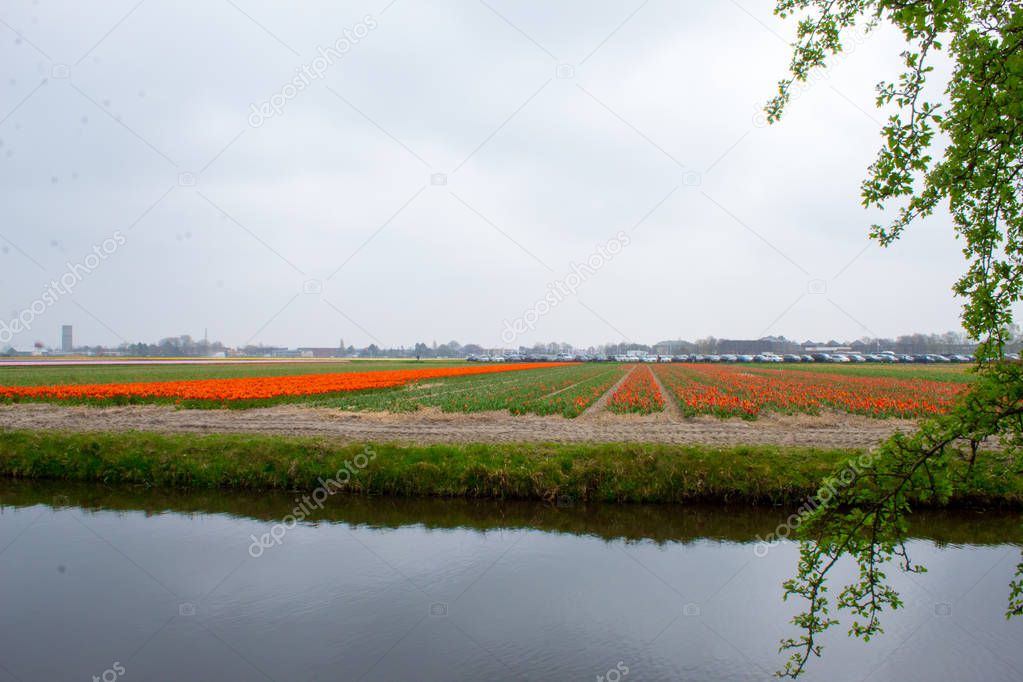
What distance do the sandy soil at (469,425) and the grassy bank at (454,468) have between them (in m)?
2.64

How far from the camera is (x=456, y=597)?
9.77 m

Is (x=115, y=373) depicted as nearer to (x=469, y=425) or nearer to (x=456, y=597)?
(x=469, y=425)

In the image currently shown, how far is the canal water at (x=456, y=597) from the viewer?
781cm

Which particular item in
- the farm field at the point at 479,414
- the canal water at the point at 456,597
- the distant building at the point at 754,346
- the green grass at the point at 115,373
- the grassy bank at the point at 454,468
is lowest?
the canal water at the point at 456,597

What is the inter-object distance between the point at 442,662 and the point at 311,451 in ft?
35.1

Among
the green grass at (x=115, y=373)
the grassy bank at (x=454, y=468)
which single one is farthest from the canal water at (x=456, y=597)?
the green grass at (x=115, y=373)

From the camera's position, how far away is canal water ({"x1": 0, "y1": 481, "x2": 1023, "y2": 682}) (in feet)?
25.6

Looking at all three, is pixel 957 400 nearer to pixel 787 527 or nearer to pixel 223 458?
pixel 787 527

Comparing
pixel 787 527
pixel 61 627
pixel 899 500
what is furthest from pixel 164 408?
pixel 899 500

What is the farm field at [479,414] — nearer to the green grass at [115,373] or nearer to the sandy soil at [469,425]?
the sandy soil at [469,425]

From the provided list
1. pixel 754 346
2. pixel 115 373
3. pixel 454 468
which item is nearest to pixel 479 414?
pixel 454 468

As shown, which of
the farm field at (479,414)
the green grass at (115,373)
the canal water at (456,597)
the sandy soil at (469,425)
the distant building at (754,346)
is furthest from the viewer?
the distant building at (754,346)

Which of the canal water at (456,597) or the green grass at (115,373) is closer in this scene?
the canal water at (456,597)

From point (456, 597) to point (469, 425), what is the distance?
14.6m
